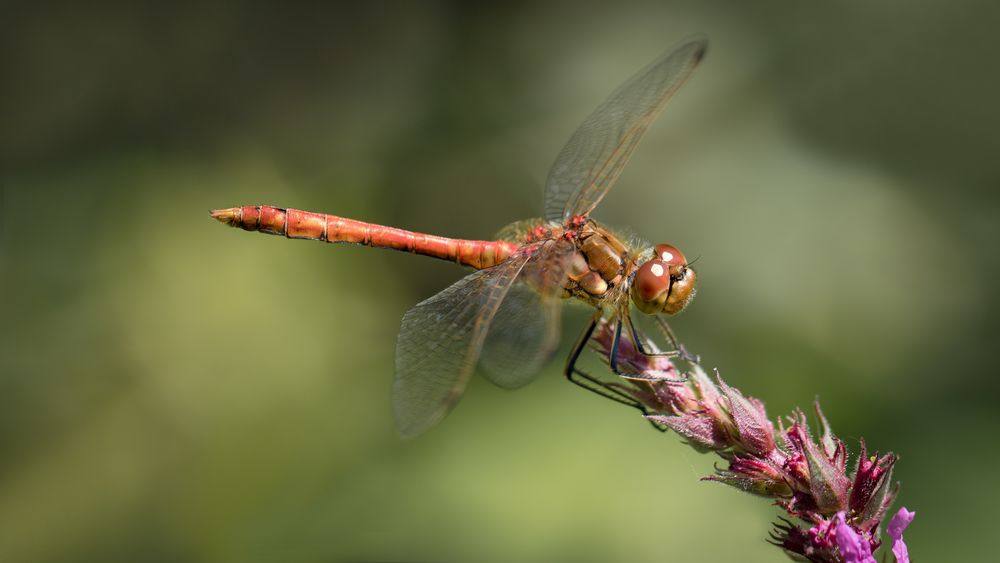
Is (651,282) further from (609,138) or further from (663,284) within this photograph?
(609,138)

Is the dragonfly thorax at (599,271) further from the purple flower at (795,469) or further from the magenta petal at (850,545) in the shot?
the magenta petal at (850,545)

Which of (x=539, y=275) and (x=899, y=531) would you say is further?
(x=539, y=275)

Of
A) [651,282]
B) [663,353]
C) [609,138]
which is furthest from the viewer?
[609,138]

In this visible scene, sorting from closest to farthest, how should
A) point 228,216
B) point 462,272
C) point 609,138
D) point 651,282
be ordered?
point 651,282, point 609,138, point 228,216, point 462,272

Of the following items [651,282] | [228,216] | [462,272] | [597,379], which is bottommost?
[462,272]

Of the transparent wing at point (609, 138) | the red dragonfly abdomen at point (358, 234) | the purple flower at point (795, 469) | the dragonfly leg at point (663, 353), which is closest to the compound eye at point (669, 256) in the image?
the dragonfly leg at point (663, 353)

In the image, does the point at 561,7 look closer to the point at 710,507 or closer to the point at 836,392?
the point at 836,392

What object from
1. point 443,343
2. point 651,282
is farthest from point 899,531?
point 443,343

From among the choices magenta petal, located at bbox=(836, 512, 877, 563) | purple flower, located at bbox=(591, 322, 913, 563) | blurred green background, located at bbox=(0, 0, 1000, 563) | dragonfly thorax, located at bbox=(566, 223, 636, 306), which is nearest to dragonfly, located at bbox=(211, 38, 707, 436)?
dragonfly thorax, located at bbox=(566, 223, 636, 306)
